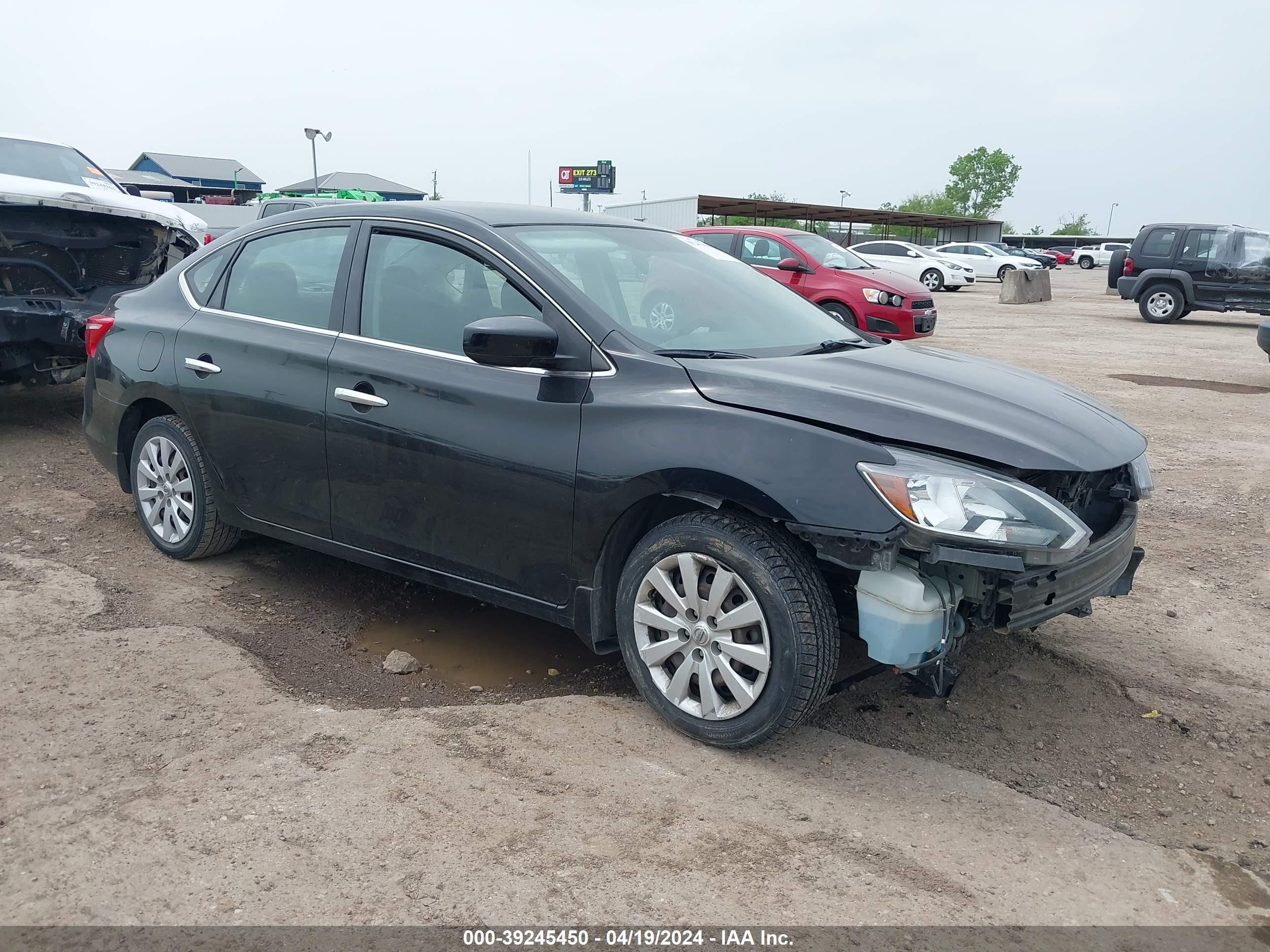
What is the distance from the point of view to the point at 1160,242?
754 inches

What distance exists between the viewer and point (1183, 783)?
3129mm

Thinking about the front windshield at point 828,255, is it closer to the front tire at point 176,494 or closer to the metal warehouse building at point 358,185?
the front tire at point 176,494

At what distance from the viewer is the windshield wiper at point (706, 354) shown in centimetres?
338

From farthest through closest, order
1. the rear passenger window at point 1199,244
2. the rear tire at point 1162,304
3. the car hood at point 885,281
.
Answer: the rear tire at point 1162,304 < the rear passenger window at point 1199,244 < the car hood at point 885,281

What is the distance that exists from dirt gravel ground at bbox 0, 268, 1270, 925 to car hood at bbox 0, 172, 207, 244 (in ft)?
9.14

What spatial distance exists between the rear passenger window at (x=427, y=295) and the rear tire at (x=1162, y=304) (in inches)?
760

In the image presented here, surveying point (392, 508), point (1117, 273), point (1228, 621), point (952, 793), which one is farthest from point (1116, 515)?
point (1117, 273)

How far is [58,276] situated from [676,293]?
17.1 feet

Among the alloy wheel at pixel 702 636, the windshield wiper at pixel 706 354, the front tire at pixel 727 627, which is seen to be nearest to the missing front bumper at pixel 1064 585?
the front tire at pixel 727 627

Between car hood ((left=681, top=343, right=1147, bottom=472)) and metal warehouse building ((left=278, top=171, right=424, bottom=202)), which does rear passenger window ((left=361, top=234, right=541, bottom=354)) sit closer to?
car hood ((left=681, top=343, right=1147, bottom=472))

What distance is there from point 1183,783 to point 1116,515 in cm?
87

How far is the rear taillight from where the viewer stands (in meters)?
4.99

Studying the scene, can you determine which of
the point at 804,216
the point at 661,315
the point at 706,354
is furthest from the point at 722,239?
the point at 804,216

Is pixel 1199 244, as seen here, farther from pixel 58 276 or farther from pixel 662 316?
pixel 58 276
